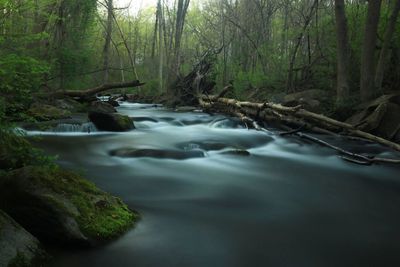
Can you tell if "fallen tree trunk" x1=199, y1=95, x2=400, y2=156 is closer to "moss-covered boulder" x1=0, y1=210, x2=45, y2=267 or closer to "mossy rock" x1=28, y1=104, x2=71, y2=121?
"mossy rock" x1=28, y1=104, x2=71, y2=121

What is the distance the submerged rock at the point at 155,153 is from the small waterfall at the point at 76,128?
9.44 feet

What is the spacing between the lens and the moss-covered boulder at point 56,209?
11.4 ft

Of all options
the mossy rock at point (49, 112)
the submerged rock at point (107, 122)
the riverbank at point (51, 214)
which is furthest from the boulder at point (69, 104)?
the riverbank at point (51, 214)

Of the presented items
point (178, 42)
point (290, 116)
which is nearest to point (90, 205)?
point (290, 116)

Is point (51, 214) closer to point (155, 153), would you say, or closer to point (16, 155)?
point (16, 155)

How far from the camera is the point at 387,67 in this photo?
14.8 m

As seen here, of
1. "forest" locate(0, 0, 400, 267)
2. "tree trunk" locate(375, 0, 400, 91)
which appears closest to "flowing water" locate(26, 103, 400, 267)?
"forest" locate(0, 0, 400, 267)

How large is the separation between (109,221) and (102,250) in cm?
39

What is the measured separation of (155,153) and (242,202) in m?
3.00

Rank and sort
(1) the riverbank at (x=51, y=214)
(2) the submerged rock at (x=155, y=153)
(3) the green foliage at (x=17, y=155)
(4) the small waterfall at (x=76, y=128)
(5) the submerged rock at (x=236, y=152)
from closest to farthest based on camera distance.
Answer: (1) the riverbank at (x=51, y=214) < (3) the green foliage at (x=17, y=155) < (2) the submerged rock at (x=155, y=153) < (5) the submerged rock at (x=236, y=152) < (4) the small waterfall at (x=76, y=128)

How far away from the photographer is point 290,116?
39.1ft

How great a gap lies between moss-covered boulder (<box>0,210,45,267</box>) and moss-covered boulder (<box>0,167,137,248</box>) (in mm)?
288

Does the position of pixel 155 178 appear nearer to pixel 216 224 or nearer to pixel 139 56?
pixel 216 224

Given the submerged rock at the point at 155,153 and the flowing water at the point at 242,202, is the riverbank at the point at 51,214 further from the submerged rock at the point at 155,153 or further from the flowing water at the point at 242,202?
the submerged rock at the point at 155,153
